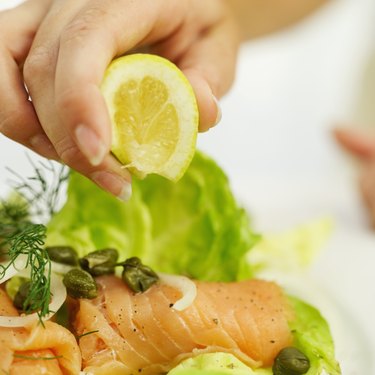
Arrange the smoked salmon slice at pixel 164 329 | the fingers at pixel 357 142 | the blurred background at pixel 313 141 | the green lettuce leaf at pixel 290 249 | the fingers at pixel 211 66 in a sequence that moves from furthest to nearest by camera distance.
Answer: the fingers at pixel 357 142
the green lettuce leaf at pixel 290 249
the blurred background at pixel 313 141
the smoked salmon slice at pixel 164 329
the fingers at pixel 211 66

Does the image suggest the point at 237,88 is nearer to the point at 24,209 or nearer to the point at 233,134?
the point at 233,134

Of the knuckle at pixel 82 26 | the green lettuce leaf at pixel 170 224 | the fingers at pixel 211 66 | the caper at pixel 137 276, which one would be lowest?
the green lettuce leaf at pixel 170 224

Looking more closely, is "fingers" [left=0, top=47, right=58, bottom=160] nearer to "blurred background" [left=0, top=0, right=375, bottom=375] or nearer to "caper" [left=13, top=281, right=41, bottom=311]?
"blurred background" [left=0, top=0, right=375, bottom=375]

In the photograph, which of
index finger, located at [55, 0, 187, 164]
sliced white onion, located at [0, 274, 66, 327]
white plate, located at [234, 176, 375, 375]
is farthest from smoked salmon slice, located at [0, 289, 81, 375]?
white plate, located at [234, 176, 375, 375]

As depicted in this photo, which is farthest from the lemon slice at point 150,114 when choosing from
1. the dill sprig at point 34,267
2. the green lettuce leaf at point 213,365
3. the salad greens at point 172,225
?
the salad greens at point 172,225

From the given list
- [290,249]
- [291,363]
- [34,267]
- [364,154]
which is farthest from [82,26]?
[364,154]

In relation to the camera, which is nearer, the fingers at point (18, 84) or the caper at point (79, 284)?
the fingers at point (18, 84)

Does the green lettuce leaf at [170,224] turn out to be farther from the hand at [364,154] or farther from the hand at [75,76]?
the hand at [364,154]

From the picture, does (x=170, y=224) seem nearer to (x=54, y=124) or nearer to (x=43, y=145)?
(x=43, y=145)
